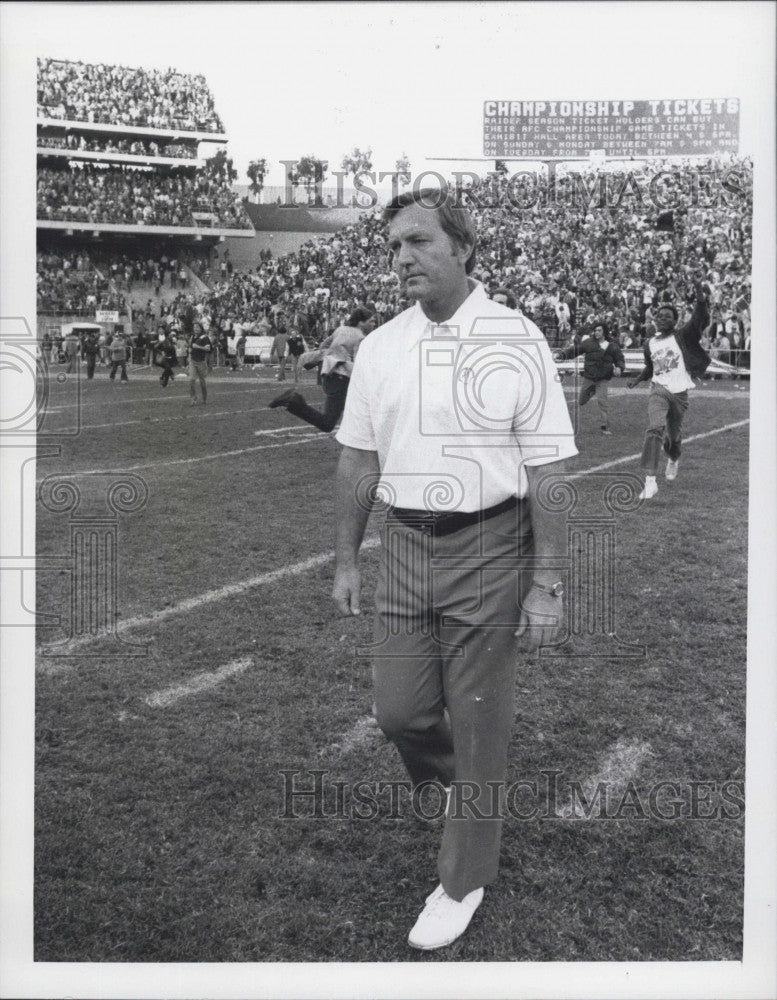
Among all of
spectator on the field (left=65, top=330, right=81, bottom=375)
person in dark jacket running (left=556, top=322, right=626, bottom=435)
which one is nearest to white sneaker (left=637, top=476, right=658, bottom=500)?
person in dark jacket running (left=556, top=322, right=626, bottom=435)

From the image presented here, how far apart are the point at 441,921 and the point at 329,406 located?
3.62 metres

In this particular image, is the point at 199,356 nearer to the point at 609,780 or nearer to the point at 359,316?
the point at 359,316

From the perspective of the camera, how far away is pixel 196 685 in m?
3.28

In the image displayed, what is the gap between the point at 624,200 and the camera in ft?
10.3

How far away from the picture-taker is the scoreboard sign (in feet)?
9.53

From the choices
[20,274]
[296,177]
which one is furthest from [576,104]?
[20,274]

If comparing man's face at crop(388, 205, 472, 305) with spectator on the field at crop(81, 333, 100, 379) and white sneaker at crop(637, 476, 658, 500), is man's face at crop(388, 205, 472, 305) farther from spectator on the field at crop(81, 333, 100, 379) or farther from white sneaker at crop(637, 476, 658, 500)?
white sneaker at crop(637, 476, 658, 500)

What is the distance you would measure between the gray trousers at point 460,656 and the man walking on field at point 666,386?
114 inches

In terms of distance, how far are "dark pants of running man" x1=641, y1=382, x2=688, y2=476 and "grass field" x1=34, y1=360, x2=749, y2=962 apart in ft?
4.40

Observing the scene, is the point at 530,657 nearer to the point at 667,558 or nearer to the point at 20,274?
the point at 667,558

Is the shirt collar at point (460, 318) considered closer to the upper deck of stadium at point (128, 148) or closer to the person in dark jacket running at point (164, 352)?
the upper deck of stadium at point (128, 148)

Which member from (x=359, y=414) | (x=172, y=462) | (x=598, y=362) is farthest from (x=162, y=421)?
(x=359, y=414)

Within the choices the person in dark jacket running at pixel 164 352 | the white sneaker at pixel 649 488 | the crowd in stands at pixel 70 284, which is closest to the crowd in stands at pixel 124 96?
the crowd in stands at pixel 70 284

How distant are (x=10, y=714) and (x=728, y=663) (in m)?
2.30
